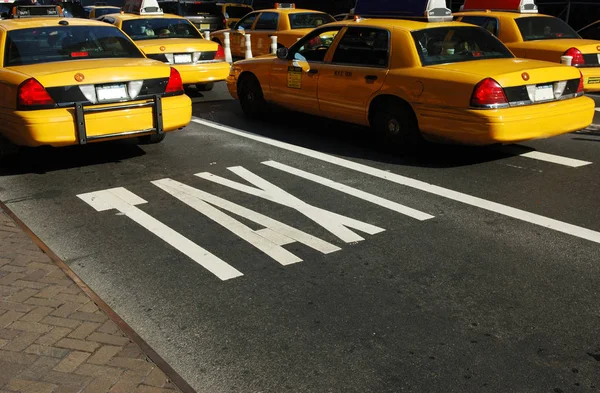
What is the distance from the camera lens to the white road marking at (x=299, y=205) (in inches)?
223

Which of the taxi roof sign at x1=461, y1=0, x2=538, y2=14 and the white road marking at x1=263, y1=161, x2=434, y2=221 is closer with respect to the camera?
the white road marking at x1=263, y1=161, x2=434, y2=221

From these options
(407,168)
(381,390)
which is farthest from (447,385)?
(407,168)

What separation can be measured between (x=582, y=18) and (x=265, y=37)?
8.69 metres

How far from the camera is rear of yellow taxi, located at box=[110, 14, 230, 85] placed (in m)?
11.7

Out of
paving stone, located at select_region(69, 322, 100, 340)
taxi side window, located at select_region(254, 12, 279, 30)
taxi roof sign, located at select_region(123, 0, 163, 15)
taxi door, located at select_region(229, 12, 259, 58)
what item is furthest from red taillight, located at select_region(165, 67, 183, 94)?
taxi door, located at select_region(229, 12, 259, 58)

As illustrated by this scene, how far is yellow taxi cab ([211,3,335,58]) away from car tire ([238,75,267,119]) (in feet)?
17.8

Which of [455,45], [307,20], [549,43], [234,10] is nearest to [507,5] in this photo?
[549,43]

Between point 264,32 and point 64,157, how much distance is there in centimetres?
953

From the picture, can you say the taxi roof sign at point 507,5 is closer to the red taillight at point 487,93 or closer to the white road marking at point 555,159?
the white road marking at point 555,159

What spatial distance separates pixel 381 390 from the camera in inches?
137

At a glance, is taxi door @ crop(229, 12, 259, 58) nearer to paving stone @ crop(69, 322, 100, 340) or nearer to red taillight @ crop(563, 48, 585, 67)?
red taillight @ crop(563, 48, 585, 67)

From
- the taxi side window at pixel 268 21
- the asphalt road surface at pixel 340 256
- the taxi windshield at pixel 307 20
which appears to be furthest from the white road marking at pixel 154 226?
the taxi side window at pixel 268 21

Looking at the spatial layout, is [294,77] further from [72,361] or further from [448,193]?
[72,361]

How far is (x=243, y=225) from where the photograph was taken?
5848 millimetres
